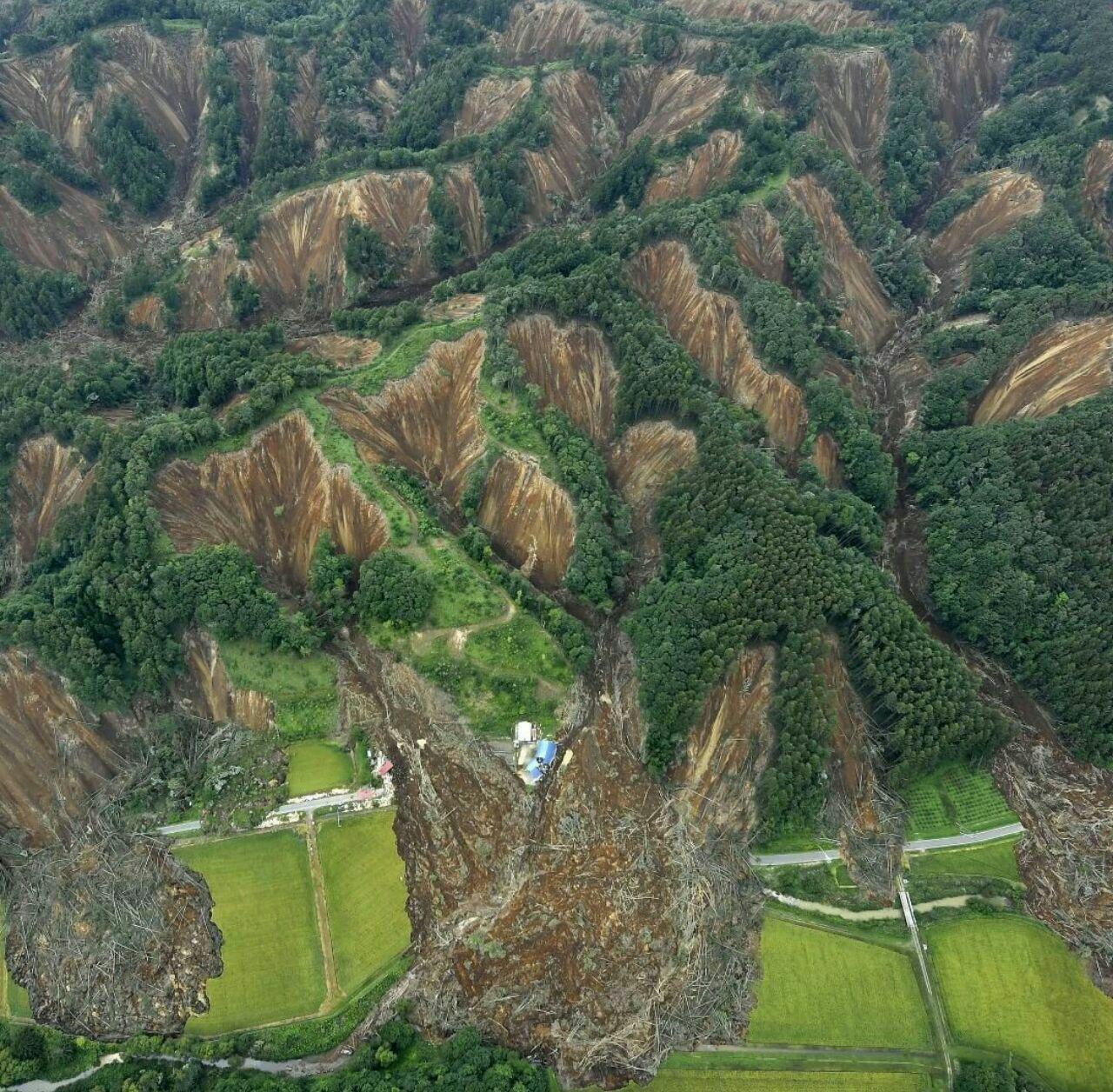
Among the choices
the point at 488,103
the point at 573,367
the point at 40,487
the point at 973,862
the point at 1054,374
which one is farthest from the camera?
the point at 488,103

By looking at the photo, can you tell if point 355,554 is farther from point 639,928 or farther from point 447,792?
point 639,928

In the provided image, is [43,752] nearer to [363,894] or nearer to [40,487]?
[40,487]

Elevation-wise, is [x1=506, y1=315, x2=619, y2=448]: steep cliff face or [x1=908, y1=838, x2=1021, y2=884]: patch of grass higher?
[x1=506, y1=315, x2=619, y2=448]: steep cliff face

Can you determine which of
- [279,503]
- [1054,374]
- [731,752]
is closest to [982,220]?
[1054,374]

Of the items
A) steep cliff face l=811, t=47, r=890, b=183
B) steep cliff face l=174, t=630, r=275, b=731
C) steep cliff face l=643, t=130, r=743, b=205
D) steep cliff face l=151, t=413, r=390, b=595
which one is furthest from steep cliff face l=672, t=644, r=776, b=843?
steep cliff face l=811, t=47, r=890, b=183

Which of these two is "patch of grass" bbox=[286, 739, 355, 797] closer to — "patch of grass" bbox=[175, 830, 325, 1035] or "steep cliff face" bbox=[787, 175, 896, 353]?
"patch of grass" bbox=[175, 830, 325, 1035]

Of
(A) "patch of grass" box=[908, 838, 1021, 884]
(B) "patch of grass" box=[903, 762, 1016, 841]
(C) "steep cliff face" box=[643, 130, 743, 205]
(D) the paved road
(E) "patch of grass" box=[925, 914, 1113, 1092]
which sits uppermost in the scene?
(C) "steep cliff face" box=[643, 130, 743, 205]

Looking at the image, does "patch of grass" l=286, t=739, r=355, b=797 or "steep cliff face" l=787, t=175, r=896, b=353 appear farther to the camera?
"steep cliff face" l=787, t=175, r=896, b=353
